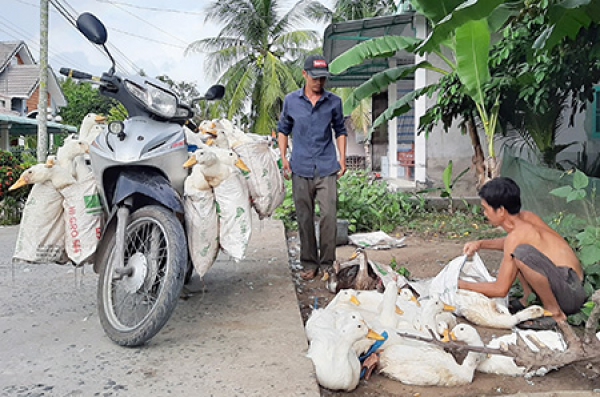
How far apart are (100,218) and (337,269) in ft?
5.55

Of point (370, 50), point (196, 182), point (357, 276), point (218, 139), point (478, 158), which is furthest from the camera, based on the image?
point (478, 158)

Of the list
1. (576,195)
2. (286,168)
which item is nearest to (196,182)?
(286,168)

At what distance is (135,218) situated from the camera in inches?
108

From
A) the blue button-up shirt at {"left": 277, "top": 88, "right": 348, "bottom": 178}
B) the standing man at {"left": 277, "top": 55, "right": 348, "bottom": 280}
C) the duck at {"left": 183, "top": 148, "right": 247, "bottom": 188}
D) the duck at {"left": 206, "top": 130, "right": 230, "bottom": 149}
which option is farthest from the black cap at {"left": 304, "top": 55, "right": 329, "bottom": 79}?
the duck at {"left": 183, "top": 148, "right": 247, "bottom": 188}

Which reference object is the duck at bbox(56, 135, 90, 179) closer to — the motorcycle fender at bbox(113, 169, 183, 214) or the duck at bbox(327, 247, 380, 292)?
the motorcycle fender at bbox(113, 169, 183, 214)

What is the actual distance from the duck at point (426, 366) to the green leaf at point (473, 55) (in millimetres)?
3394

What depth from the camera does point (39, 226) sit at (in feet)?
9.55

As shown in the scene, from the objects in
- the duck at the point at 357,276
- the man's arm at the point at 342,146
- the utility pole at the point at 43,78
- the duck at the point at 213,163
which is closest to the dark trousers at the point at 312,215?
the man's arm at the point at 342,146

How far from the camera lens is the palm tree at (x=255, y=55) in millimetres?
20047

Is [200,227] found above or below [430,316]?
above

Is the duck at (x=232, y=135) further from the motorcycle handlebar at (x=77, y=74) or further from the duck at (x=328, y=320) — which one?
the duck at (x=328, y=320)

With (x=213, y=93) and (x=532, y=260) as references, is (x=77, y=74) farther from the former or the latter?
(x=532, y=260)

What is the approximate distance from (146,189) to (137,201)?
0.73ft

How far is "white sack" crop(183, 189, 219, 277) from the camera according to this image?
2943mm
